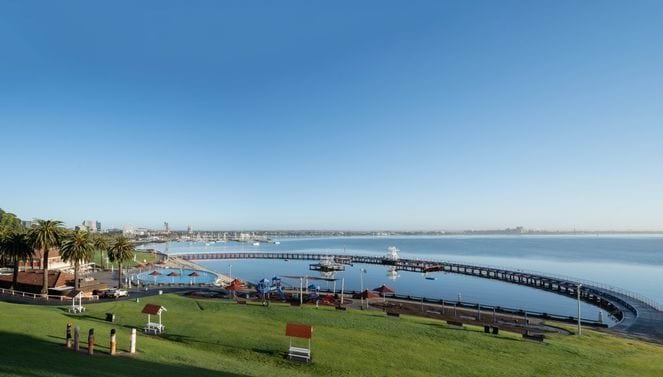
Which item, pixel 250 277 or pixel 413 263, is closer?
pixel 250 277

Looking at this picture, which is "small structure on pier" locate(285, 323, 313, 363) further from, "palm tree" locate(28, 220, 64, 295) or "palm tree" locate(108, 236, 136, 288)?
"palm tree" locate(108, 236, 136, 288)

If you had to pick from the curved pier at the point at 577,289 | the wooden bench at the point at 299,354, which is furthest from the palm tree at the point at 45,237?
the curved pier at the point at 577,289

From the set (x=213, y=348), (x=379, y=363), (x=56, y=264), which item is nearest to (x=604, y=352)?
(x=379, y=363)

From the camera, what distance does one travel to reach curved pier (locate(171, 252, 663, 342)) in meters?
44.5

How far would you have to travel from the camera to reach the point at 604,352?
2873cm

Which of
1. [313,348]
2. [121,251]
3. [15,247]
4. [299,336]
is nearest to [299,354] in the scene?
[299,336]

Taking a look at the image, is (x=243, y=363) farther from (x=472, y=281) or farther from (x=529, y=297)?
(x=472, y=281)

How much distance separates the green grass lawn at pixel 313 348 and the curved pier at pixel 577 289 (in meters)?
12.9

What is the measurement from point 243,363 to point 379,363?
8.03 metres

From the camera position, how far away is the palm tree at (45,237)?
51.0 m

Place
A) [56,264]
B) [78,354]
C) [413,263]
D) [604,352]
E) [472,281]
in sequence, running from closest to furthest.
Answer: [78,354] < [604,352] < [56,264] < [472,281] < [413,263]

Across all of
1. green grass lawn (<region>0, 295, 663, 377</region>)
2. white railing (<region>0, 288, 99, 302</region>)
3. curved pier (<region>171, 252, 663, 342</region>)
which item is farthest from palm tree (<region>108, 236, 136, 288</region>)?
curved pier (<region>171, 252, 663, 342</region>)

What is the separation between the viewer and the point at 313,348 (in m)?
25.5

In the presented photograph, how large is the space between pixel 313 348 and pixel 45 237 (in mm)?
46507
